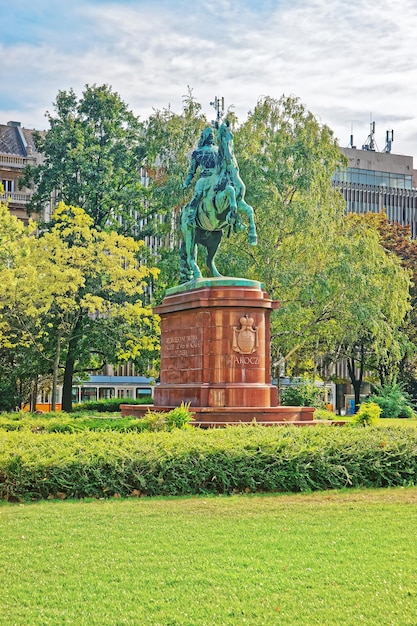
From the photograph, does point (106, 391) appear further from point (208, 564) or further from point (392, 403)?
point (208, 564)

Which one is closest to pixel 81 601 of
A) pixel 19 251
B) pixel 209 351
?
pixel 209 351

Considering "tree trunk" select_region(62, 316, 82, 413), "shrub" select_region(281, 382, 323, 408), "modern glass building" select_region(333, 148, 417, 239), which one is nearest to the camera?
"shrub" select_region(281, 382, 323, 408)

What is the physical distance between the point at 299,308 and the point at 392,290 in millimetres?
4668

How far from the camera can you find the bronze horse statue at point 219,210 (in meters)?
21.7

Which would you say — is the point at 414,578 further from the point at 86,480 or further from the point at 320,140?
the point at 320,140

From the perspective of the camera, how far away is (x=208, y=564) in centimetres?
788

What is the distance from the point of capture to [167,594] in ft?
22.9

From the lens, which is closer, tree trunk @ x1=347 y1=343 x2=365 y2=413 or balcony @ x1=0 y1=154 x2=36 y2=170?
tree trunk @ x1=347 y1=343 x2=365 y2=413

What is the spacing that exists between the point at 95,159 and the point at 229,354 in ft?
79.0

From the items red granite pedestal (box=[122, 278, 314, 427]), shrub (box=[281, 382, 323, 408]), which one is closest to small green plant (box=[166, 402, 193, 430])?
red granite pedestal (box=[122, 278, 314, 427])

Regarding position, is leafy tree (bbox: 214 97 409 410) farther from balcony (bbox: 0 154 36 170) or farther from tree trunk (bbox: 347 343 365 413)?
balcony (bbox: 0 154 36 170)

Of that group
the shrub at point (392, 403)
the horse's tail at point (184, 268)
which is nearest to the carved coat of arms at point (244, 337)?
the horse's tail at point (184, 268)

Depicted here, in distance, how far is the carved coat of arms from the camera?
2025 cm

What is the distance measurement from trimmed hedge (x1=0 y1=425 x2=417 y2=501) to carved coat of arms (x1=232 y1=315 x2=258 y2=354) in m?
5.93
